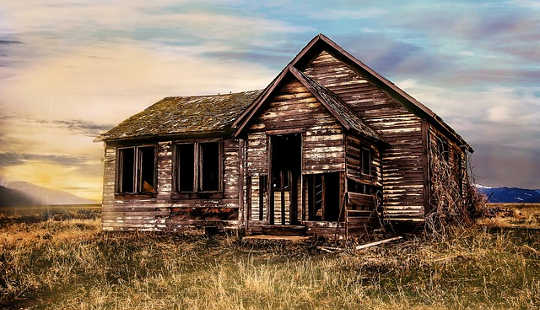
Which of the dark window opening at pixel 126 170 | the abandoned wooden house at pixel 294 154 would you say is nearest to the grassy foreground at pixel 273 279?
the abandoned wooden house at pixel 294 154

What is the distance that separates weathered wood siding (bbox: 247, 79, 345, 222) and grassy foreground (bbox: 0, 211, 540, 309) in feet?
8.44

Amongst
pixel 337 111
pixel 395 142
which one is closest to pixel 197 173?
pixel 337 111

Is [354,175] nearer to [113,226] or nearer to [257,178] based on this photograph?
[257,178]

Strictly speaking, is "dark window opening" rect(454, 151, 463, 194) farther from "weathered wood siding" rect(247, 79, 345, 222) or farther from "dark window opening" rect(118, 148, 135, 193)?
"dark window opening" rect(118, 148, 135, 193)

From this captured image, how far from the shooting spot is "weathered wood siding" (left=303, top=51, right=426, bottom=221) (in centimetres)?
1794

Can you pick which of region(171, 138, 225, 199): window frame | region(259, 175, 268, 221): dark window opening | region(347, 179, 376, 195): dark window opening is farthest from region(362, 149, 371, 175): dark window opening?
region(171, 138, 225, 199): window frame

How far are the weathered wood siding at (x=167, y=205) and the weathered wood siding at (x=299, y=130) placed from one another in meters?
1.43

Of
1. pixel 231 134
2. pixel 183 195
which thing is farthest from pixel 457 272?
pixel 183 195

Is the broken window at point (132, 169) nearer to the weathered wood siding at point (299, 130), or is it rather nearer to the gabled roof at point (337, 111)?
the weathered wood siding at point (299, 130)

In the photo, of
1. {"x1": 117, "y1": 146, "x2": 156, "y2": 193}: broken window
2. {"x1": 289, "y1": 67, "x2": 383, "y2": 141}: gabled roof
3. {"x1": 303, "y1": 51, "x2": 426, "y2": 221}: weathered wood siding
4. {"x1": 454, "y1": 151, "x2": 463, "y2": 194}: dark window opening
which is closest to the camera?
{"x1": 289, "y1": 67, "x2": 383, "y2": 141}: gabled roof

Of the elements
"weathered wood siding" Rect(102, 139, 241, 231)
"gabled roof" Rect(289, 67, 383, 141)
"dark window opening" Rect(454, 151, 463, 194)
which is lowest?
"weathered wood siding" Rect(102, 139, 241, 231)

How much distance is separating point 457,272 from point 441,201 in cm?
719

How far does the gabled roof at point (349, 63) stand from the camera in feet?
54.1

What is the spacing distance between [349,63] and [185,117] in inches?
265
